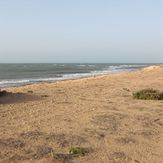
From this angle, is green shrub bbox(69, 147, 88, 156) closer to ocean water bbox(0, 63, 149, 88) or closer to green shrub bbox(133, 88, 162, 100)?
green shrub bbox(133, 88, 162, 100)

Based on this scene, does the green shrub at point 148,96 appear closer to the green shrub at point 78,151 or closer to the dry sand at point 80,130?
the dry sand at point 80,130

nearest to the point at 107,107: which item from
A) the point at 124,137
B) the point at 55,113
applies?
the point at 55,113

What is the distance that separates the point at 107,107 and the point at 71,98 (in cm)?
206

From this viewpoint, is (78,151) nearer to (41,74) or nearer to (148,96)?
(148,96)

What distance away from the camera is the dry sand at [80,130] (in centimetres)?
641

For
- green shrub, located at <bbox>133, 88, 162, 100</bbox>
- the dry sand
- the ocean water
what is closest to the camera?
the dry sand

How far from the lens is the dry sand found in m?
6.41

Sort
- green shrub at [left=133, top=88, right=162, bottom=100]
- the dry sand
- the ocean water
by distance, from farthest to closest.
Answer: the ocean water < green shrub at [left=133, top=88, right=162, bottom=100] < the dry sand

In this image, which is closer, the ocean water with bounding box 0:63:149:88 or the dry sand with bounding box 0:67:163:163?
the dry sand with bounding box 0:67:163:163

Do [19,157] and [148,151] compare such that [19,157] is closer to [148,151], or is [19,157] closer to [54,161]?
[54,161]

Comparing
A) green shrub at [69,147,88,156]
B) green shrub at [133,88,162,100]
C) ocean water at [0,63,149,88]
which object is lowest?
ocean water at [0,63,149,88]

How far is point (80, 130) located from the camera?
7.99 m

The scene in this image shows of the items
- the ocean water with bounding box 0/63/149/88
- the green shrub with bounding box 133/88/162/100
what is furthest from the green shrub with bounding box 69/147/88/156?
the ocean water with bounding box 0/63/149/88

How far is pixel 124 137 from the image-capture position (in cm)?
762
